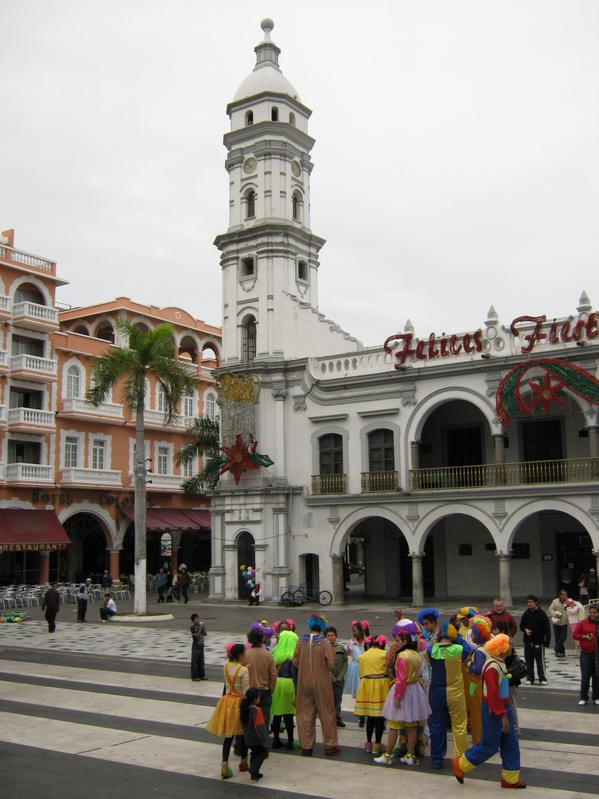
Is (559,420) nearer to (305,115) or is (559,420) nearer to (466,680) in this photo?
(305,115)

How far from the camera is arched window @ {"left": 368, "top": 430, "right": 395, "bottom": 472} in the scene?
32125 mm

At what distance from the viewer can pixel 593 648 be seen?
13.0 meters

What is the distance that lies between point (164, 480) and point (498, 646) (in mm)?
38264

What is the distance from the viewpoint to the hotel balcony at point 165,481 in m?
45.0

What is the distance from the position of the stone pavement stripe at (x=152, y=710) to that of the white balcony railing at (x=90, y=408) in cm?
2536

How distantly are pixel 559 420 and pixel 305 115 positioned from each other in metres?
18.2

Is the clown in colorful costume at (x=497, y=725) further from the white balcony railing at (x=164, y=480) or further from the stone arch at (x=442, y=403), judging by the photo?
the white balcony railing at (x=164, y=480)

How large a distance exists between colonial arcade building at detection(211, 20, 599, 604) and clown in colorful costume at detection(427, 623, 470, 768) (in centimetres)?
1860

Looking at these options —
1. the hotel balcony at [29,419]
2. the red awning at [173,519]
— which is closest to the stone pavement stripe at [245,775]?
the hotel balcony at [29,419]

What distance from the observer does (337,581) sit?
32.3 meters

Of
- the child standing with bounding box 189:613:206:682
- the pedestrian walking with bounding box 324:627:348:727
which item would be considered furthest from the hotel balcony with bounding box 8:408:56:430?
the pedestrian walking with bounding box 324:627:348:727

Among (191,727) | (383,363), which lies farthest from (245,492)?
(191,727)

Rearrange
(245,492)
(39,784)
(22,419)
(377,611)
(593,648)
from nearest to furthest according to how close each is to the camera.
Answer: (39,784) → (593,648) → (377,611) → (245,492) → (22,419)

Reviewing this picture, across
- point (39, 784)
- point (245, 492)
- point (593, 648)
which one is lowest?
point (39, 784)
